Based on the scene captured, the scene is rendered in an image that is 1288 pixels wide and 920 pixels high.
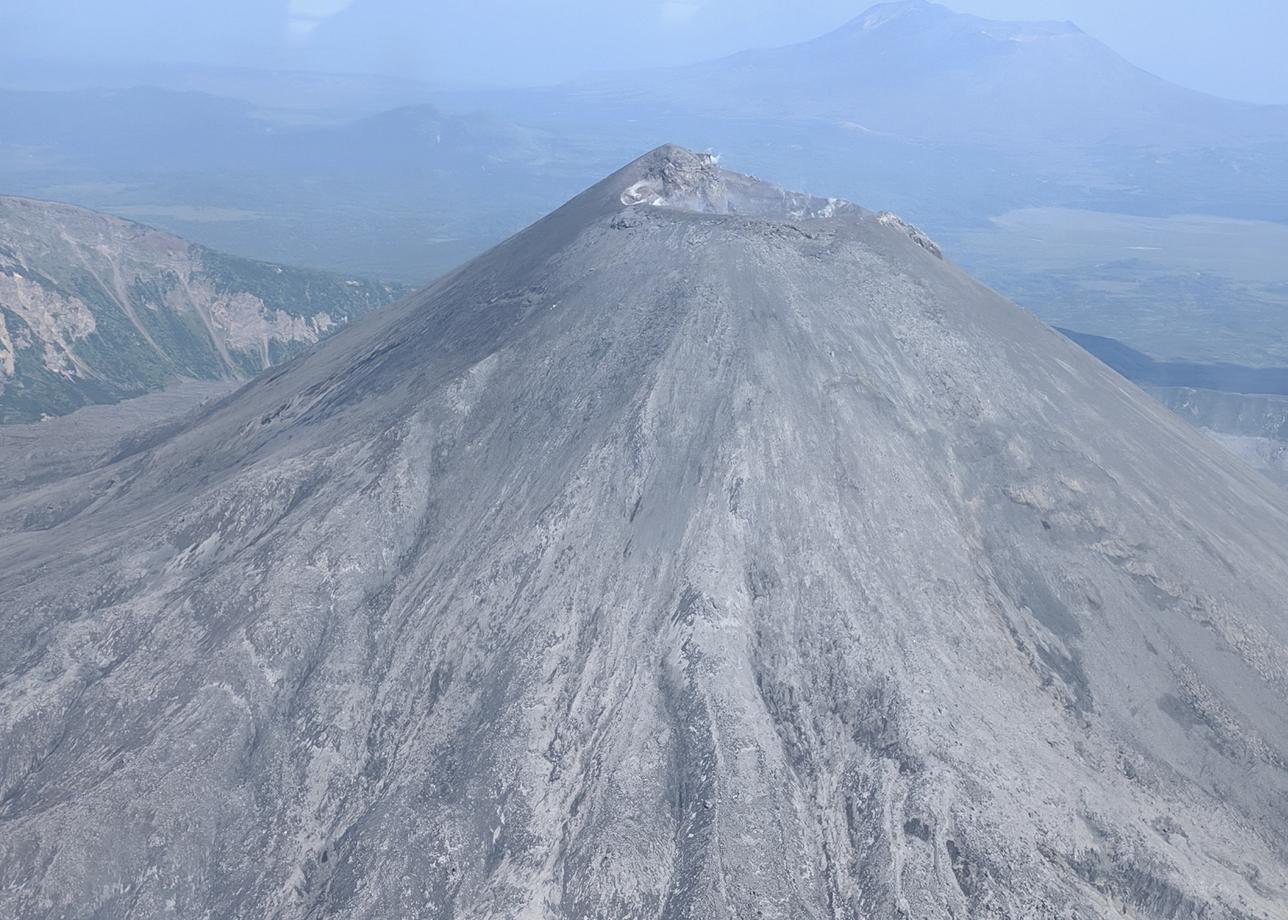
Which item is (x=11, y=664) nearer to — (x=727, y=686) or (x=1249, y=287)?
(x=727, y=686)

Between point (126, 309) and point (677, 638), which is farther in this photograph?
point (126, 309)

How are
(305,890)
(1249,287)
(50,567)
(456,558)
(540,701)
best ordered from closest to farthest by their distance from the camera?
1. (305,890)
2. (540,701)
3. (456,558)
4. (50,567)
5. (1249,287)

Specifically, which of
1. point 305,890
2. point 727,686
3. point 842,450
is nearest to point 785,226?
point 842,450

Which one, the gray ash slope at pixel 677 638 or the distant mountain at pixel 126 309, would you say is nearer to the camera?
the gray ash slope at pixel 677 638

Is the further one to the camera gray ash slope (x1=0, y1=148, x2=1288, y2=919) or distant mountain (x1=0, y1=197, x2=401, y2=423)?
distant mountain (x1=0, y1=197, x2=401, y2=423)
